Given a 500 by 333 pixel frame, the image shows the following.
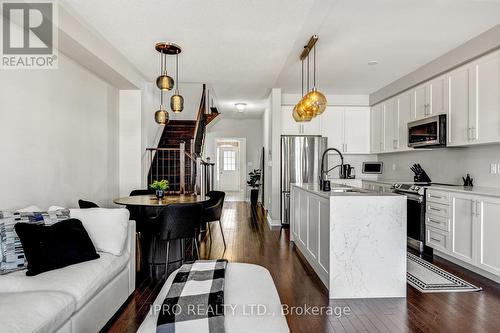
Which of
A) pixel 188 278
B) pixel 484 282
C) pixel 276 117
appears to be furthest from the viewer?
pixel 276 117

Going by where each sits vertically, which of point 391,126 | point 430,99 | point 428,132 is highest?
point 430,99

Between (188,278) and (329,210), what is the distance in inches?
59.0

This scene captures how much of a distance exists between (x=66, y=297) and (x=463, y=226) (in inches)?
157

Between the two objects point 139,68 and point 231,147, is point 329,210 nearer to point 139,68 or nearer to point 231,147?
point 139,68

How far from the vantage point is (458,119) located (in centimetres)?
385

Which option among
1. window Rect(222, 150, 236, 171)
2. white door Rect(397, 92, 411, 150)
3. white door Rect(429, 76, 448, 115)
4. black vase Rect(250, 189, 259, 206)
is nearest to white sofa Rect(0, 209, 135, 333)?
white door Rect(429, 76, 448, 115)

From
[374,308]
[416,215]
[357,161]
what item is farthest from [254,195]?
[374,308]

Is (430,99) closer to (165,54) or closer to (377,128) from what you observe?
(377,128)

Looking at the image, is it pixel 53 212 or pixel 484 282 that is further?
pixel 484 282

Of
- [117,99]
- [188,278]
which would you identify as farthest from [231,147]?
[188,278]

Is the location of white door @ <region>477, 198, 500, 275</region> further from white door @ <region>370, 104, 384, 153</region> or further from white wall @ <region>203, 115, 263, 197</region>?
white wall @ <region>203, 115, 263, 197</region>

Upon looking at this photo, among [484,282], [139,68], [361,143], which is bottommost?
[484,282]

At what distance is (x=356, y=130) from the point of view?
626 centimetres

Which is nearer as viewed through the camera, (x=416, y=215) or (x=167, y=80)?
(x=167, y=80)
